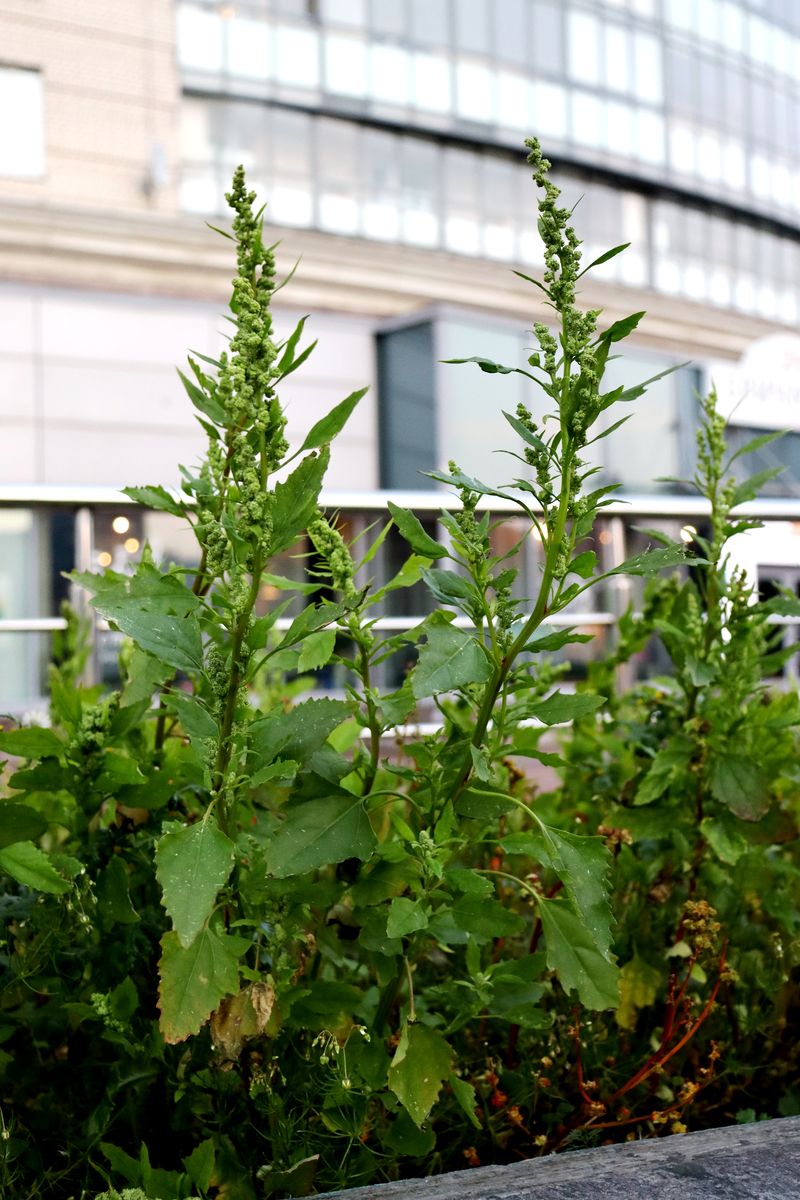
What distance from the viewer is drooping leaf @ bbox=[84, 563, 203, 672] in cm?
107

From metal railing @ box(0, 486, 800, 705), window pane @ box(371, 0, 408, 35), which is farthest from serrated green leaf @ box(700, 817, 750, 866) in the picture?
window pane @ box(371, 0, 408, 35)

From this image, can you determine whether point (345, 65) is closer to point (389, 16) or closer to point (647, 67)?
point (389, 16)

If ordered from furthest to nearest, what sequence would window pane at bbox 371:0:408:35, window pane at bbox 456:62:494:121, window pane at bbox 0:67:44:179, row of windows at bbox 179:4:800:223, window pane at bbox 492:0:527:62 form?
window pane at bbox 492:0:527:62 < window pane at bbox 456:62:494:121 < window pane at bbox 371:0:408:35 < row of windows at bbox 179:4:800:223 < window pane at bbox 0:67:44:179

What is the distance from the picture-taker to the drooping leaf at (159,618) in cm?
107

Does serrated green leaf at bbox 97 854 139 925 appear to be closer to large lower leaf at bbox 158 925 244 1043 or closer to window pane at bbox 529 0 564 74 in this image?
large lower leaf at bbox 158 925 244 1043

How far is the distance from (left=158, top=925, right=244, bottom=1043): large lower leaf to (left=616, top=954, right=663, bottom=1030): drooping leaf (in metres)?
0.65

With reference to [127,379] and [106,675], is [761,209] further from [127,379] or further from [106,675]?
[106,675]

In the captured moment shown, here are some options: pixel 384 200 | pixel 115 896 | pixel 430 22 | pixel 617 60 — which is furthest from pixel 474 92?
pixel 115 896

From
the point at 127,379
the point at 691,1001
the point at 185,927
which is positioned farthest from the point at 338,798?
the point at 127,379

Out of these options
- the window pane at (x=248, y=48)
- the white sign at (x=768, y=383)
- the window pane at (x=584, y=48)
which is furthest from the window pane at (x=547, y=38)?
the white sign at (x=768, y=383)

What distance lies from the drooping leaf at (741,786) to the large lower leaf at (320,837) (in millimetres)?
580

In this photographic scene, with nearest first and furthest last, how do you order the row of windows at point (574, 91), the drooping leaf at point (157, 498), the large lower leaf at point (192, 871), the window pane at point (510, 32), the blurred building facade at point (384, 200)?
1. the large lower leaf at point (192, 871)
2. the drooping leaf at point (157, 498)
3. the blurred building facade at point (384, 200)
4. the row of windows at point (574, 91)
5. the window pane at point (510, 32)

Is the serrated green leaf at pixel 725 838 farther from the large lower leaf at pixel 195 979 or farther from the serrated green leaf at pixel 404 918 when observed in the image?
the large lower leaf at pixel 195 979

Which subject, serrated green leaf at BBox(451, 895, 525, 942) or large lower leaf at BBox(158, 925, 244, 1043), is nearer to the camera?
large lower leaf at BBox(158, 925, 244, 1043)
